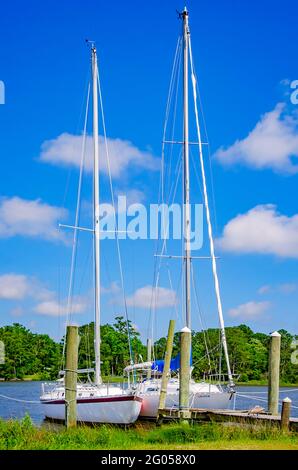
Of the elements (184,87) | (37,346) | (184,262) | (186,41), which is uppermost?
(186,41)

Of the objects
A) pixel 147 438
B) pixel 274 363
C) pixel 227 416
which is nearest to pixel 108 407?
pixel 227 416

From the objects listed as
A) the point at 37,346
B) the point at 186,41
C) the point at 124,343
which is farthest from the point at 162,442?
the point at 37,346

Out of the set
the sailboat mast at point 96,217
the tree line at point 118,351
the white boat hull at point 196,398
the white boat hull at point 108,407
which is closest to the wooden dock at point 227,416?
the white boat hull at point 108,407

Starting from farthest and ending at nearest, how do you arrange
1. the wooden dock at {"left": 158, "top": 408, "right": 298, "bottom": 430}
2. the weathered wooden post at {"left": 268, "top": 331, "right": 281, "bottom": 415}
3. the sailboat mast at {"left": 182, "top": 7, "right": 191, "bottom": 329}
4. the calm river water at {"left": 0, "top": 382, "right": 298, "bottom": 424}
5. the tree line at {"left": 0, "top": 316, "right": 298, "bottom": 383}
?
the tree line at {"left": 0, "top": 316, "right": 298, "bottom": 383}
the calm river water at {"left": 0, "top": 382, "right": 298, "bottom": 424}
the sailboat mast at {"left": 182, "top": 7, "right": 191, "bottom": 329}
the weathered wooden post at {"left": 268, "top": 331, "right": 281, "bottom": 415}
the wooden dock at {"left": 158, "top": 408, "right": 298, "bottom": 430}

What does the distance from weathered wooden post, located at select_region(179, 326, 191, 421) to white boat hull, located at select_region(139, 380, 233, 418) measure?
23.3 ft

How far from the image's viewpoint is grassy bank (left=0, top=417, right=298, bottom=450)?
64.2 ft

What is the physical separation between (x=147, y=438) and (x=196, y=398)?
1495 cm

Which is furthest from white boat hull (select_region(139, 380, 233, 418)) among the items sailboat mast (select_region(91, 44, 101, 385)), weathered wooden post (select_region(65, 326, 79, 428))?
weathered wooden post (select_region(65, 326, 79, 428))

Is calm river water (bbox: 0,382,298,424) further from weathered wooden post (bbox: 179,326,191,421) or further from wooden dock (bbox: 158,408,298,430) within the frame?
weathered wooden post (bbox: 179,326,191,421)
